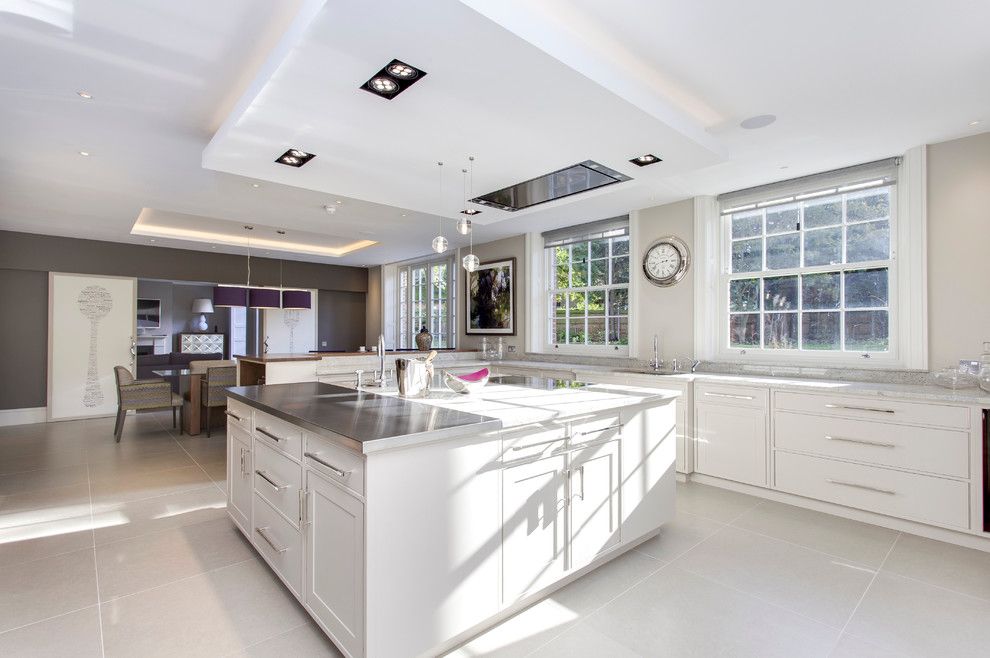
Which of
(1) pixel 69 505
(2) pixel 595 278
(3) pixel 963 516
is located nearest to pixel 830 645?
(3) pixel 963 516

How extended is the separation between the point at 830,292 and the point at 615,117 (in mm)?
2605

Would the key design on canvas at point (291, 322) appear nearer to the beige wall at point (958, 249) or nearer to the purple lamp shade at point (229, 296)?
the purple lamp shade at point (229, 296)

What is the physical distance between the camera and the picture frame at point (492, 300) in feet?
20.5

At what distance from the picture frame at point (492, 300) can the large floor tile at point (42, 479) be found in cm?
442

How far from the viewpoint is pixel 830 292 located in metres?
3.80

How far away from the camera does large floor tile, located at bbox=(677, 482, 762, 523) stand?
3.26m

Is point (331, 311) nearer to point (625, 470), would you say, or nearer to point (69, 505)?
point (69, 505)

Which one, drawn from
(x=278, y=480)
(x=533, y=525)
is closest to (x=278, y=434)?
(x=278, y=480)

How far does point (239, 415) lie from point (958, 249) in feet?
15.3

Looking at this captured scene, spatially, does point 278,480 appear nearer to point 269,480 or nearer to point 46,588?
point 269,480

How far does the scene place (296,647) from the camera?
72.5 inches

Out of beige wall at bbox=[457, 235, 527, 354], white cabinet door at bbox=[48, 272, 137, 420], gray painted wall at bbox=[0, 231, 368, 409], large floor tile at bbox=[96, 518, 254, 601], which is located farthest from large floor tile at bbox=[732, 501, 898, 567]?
white cabinet door at bbox=[48, 272, 137, 420]

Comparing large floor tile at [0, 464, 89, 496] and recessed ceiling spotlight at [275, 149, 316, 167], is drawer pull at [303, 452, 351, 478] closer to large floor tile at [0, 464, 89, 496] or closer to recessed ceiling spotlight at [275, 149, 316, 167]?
recessed ceiling spotlight at [275, 149, 316, 167]

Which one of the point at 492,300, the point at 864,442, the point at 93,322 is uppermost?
the point at 492,300
